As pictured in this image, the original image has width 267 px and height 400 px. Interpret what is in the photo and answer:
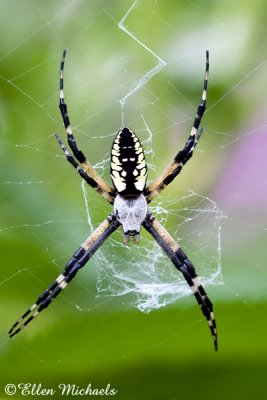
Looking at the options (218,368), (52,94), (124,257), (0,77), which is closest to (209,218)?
(124,257)

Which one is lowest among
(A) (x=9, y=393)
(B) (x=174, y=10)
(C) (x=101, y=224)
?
(A) (x=9, y=393)

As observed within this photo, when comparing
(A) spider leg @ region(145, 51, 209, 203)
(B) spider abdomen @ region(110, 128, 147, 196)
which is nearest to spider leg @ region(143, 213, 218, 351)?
(A) spider leg @ region(145, 51, 209, 203)

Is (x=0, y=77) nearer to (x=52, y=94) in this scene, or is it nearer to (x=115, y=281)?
(x=52, y=94)

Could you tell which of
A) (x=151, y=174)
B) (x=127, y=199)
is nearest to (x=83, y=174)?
(x=127, y=199)

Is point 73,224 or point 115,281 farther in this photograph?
point 115,281

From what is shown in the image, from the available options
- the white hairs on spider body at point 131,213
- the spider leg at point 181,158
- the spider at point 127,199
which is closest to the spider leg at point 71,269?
the spider at point 127,199

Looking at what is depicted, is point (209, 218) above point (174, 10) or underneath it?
underneath

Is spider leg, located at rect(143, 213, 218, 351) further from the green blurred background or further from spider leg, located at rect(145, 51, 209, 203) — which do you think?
spider leg, located at rect(145, 51, 209, 203)
